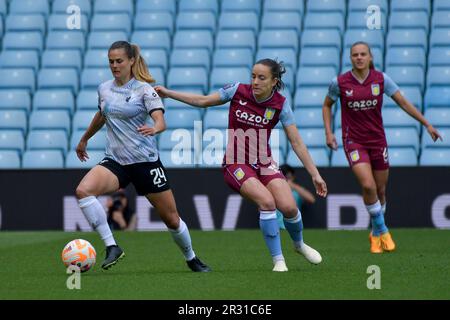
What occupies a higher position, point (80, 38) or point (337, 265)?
point (80, 38)

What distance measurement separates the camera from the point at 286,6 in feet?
66.8

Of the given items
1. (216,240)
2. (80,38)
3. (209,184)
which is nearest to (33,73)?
(80,38)

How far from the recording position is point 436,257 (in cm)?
1136

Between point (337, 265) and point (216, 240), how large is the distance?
13.8 feet

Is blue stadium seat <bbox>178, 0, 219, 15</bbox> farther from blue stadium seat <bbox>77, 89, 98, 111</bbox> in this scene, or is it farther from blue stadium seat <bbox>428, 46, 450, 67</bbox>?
blue stadium seat <bbox>428, 46, 450, 67</bbox>

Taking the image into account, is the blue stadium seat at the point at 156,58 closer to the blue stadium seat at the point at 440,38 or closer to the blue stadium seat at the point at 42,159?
the blue stadium seat at the point at 42,159

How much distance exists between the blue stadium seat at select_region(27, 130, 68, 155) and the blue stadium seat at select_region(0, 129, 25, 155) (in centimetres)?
13

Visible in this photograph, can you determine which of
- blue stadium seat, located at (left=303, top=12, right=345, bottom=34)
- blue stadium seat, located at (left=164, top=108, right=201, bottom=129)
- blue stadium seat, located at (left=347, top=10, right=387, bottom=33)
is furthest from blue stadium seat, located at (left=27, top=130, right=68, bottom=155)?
blue stadium seat, located at (left=347, top=10, right=387, bottom=33)

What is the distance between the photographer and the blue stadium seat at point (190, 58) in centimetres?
1948

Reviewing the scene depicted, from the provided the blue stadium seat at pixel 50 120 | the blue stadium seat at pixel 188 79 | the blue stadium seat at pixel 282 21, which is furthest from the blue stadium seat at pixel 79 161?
the blue stadium seat at pixel 282 21

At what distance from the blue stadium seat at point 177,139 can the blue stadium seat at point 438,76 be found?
4.10 m

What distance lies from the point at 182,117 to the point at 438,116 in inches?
161
